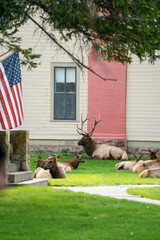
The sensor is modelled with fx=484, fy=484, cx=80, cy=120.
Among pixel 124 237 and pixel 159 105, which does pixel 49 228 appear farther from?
pixel 159 105

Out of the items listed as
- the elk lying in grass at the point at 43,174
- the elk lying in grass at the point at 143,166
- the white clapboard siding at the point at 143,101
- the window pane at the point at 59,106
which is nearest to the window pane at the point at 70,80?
the window pane at the point at 59,106

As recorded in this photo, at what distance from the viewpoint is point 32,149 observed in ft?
82.7

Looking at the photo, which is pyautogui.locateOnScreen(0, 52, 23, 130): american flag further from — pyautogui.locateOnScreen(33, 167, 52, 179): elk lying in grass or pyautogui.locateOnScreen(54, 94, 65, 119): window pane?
pyautogui.locateOnScreen(54, 94, 65, 119): window pane

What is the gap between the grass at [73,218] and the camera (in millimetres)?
5980

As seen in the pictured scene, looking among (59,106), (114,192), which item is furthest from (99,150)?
(114,192)

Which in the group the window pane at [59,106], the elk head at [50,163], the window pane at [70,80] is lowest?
the elk head at [50,163]

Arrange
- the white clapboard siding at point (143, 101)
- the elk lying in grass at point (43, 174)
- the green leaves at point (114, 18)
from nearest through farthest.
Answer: the green leaves at point (114, 18)
the elk lying in grass at point (43, 174)
the white clapboard siding at point (143, 101)

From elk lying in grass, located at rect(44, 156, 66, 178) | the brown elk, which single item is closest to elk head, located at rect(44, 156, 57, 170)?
elk lying in grass, located at rect(44, 156, 66, 178)

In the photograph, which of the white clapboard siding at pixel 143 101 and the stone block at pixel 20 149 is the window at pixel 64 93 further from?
the stone block at pixel 20 149

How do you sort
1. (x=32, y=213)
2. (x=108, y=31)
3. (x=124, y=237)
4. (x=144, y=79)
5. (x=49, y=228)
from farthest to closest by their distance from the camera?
1. (x=144, y=79)
2. (x=108, y=31)
3. (x=32, y=213)
4. (x=49, y=228)
5. (x=124, y=237)

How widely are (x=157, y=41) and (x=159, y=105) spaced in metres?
15.7

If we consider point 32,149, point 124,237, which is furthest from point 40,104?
point 124,237

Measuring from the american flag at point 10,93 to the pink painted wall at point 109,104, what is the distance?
12536 mm

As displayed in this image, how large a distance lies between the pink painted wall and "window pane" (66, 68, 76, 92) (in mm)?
925
